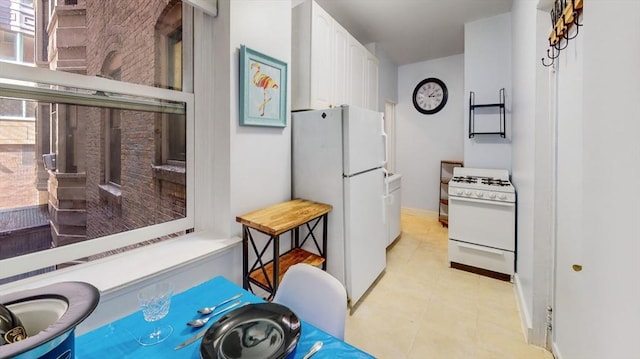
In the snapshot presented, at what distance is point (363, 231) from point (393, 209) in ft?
4.25

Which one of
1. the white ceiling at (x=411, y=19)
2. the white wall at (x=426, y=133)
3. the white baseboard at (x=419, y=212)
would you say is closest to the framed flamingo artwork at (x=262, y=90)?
the white ceiling at (x=411, y=19)

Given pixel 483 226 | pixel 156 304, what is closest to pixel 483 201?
pixel 483 226

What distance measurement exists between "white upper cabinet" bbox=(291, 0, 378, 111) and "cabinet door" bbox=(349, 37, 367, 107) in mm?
51

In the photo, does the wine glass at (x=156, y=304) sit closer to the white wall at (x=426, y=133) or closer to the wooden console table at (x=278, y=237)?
the wooden console table at (x=278, y=237)

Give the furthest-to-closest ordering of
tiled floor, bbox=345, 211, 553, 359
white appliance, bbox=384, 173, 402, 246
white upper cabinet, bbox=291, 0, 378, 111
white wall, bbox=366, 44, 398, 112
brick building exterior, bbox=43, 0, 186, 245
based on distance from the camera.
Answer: white wall, bbox=366, 44, 398, 112
white appliance, bbox=384, 173, 402, 246
white upper cabinet, bbox=291, 0, 378, 111
tiled floor, bbox=345, 211, 553, 359
brick building exterior, bbox=43, 0, 186, 245

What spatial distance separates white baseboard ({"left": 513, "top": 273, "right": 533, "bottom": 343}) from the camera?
176 centimetres

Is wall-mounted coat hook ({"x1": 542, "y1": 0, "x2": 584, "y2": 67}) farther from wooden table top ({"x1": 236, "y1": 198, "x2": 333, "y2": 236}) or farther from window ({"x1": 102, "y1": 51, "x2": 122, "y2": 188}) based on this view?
window ({"x1": 102, "y1": 51, "x2": 122, "y2": 188})

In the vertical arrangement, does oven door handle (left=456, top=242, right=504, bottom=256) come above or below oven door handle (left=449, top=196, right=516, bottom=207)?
below

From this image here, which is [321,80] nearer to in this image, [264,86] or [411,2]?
[264,86]

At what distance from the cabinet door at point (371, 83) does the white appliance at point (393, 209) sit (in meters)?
1.05

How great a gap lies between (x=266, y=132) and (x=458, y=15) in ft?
9.32

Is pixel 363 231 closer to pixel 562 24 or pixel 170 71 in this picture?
pixel 562 24

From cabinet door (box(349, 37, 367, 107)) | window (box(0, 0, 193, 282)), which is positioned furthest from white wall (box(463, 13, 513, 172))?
window (box(0, 0, 193, 282))

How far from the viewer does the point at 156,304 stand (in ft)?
3.19
